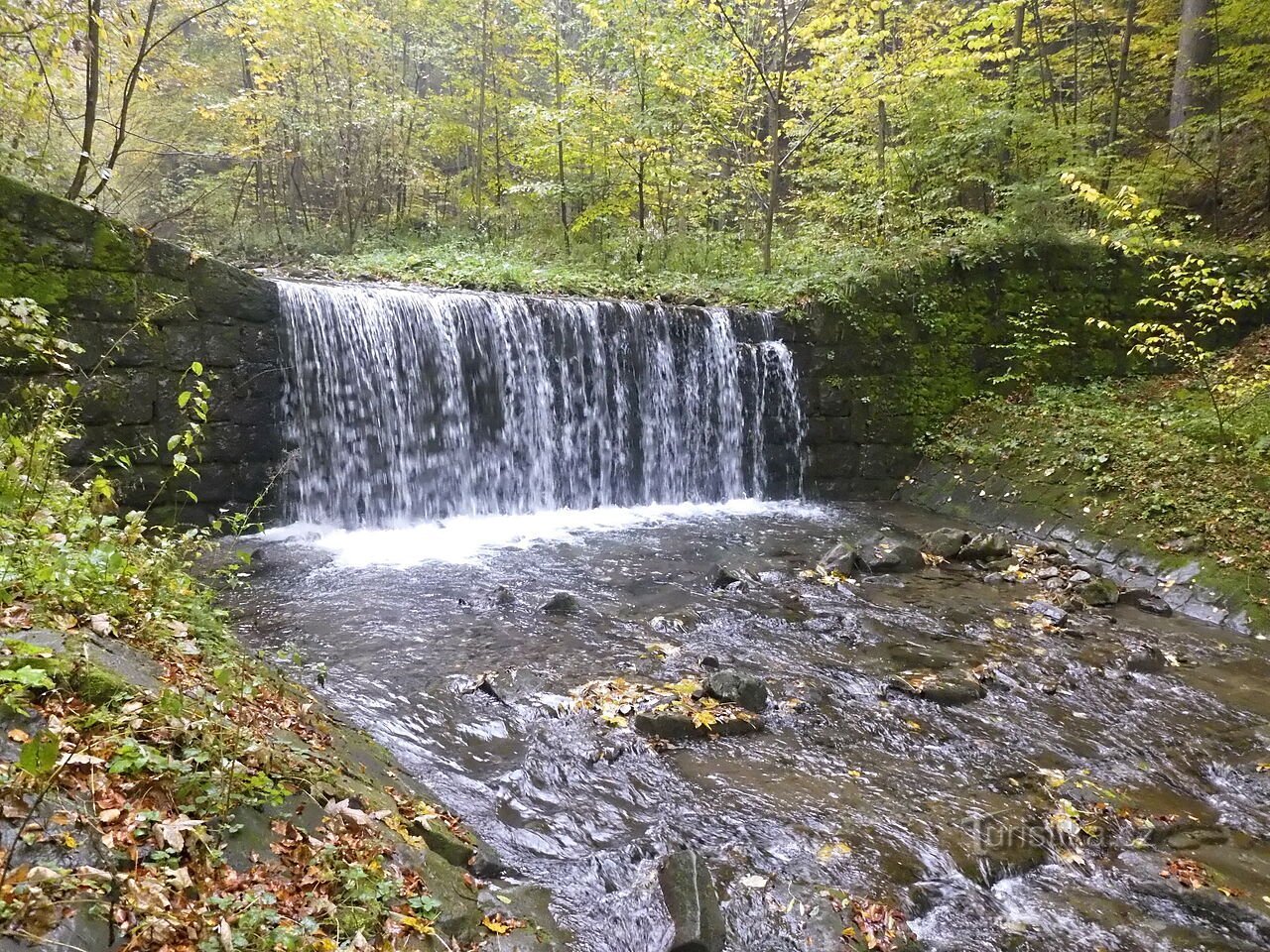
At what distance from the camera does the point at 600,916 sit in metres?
3.01

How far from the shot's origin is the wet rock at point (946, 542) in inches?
323

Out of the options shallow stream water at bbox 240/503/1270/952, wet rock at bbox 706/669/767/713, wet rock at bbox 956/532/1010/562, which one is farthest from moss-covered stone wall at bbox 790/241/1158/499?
wet rock at bbox 706/669/767/713

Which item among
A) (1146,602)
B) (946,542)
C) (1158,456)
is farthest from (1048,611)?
(1158,456)

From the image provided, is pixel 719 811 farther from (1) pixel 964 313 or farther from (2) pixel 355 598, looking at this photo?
(1) pixel 964 313

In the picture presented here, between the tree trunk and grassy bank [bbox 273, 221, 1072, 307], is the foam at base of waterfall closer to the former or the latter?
grassy bank [bbox 273, 221, 1072, 307]

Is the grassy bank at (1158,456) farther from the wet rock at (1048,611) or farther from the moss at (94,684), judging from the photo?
the moss at (94,684)

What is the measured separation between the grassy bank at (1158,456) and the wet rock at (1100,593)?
896 millimetres

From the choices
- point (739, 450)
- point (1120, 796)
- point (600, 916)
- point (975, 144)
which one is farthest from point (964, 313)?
point (600, 916)

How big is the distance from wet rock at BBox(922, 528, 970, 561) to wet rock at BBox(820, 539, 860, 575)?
1005mm

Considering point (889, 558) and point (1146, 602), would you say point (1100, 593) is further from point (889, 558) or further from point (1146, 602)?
point (889, 558)

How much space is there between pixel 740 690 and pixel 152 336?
6603 millimetres

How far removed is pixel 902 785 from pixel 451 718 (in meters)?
2.62

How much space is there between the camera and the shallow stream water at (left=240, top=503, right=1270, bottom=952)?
10.5ft

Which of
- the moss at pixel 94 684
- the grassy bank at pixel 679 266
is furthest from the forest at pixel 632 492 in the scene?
the grassy bank at pixel 679 266
